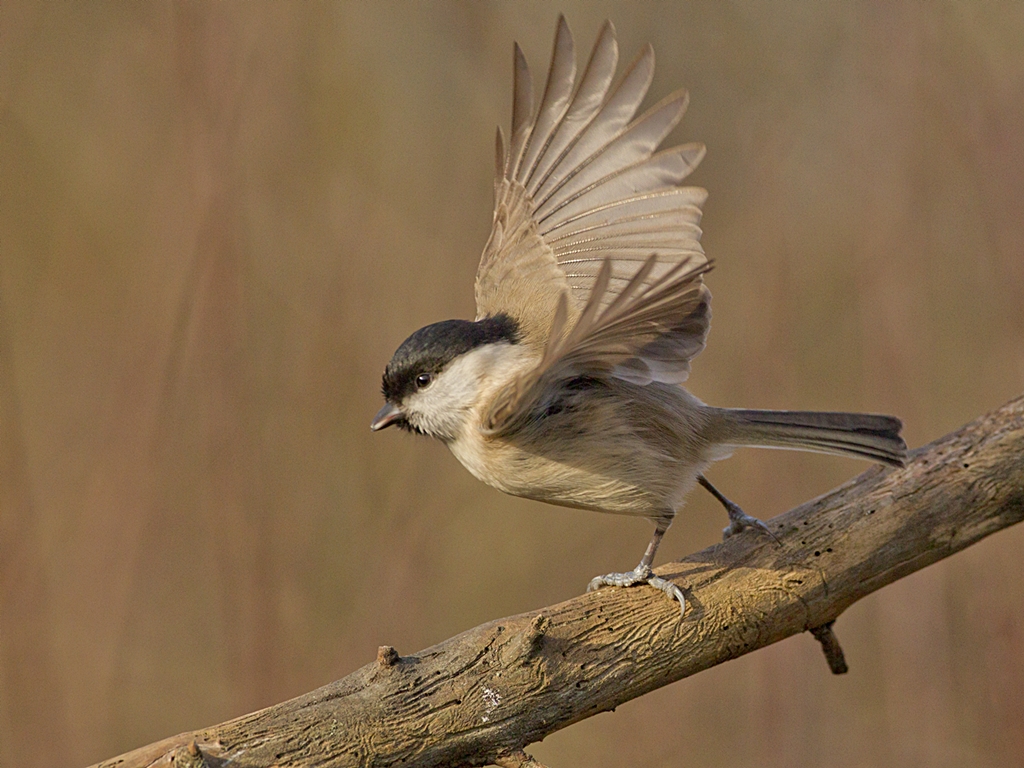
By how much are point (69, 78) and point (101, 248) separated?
2.20ft

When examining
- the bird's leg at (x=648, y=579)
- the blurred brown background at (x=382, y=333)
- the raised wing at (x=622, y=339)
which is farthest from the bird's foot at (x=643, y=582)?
the blurred brown background at (x=382, y=333)

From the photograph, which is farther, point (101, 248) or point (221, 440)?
point (101, 248)

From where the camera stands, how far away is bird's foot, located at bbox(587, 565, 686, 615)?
6.79 ft

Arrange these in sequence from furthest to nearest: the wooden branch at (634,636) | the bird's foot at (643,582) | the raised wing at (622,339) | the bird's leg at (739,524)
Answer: the bird's leg at (739,524) → the bird's foot at (643,582) → the wooden branch at (634,636) → the raised wing at (622,339)

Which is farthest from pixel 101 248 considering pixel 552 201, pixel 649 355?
pixel 649 355

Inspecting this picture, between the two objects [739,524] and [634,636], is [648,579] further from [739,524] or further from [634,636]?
[739,524]

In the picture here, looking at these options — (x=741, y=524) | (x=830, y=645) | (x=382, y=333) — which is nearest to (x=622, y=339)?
(x=741, y=524)

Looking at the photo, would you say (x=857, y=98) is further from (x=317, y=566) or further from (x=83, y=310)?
(x=83, y=310)

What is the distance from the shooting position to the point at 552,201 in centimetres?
261

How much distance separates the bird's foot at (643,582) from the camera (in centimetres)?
207

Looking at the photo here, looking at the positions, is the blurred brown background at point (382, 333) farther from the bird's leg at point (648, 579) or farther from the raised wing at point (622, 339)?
the raised wing at point (622, 339)

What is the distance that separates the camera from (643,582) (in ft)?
7.07

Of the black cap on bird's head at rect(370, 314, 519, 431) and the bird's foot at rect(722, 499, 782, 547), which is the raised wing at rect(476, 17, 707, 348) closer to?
the black cap on bird's head at rect(370, 314, 519, 431)

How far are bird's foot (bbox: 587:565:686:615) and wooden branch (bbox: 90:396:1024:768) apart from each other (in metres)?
0.02
